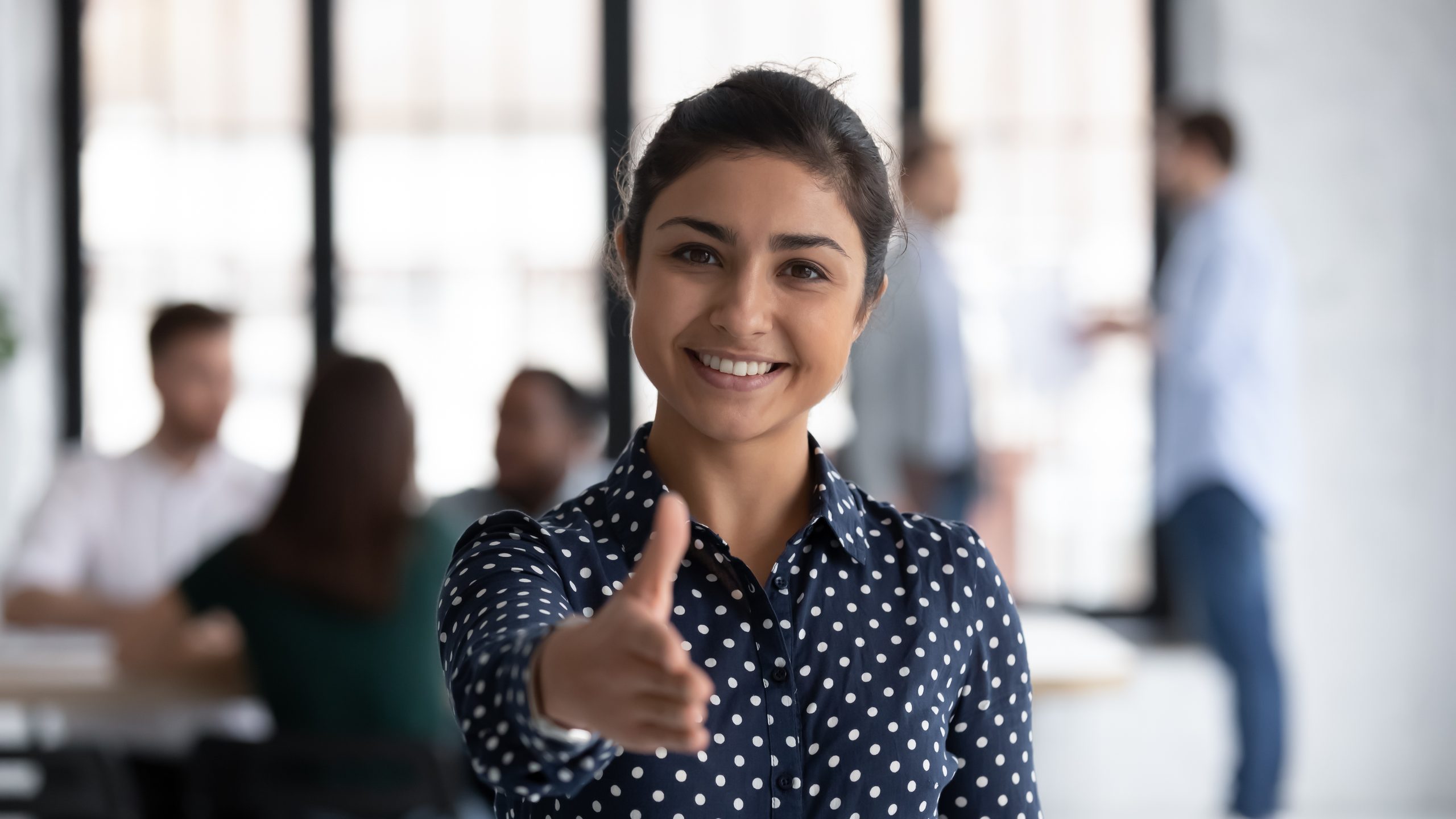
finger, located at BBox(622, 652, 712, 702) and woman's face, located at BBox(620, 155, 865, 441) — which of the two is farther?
woman's face, located at BBox(620, 155, 865, 441)

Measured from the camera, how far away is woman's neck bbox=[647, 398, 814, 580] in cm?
90

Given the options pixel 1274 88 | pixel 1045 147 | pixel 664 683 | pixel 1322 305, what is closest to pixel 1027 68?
pixel 1045 147

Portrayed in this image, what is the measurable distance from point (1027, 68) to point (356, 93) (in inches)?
81.8

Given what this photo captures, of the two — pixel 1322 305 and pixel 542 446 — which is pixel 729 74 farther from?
pixel 1322 305

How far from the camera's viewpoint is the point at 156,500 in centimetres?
289

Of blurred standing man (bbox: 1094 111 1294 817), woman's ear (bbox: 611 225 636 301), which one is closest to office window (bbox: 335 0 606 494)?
blurred standing man (bbox: 1094 111 1294 817)

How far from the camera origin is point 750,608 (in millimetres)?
859

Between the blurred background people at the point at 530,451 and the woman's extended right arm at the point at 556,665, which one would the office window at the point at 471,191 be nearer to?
the blurred background people at the point at 530,451

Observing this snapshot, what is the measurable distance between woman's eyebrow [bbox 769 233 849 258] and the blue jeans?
3058 millimetres

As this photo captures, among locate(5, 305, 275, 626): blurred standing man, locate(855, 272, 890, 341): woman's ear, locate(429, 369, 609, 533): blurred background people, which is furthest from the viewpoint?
locate(429, 369, 609, 533): blurred background people

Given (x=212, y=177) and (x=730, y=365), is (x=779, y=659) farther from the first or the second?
(x=212, y=177)

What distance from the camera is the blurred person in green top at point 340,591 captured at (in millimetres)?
2311

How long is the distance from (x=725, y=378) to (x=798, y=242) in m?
0.09

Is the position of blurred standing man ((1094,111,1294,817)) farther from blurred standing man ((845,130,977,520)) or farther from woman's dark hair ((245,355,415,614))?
woman's dark hair ((245,355,415,614))
